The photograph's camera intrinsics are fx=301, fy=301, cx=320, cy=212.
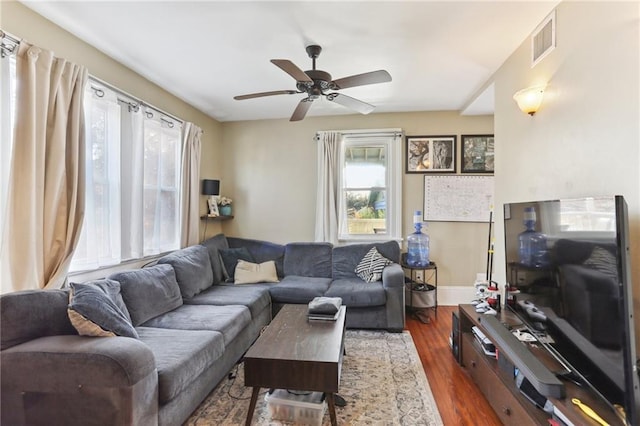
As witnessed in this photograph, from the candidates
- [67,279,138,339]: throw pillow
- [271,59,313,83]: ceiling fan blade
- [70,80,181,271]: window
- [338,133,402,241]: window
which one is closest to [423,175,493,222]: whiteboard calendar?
[338,133,402,241]: window

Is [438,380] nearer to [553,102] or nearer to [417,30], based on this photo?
[553,102]

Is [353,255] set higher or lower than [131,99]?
lower

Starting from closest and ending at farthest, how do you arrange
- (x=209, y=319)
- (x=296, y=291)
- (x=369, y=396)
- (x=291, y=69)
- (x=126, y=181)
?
(x=291, y=69)
(x=369, y=396)
(x=209, y=319)
(x=126, y=181)
(x=296, y=291)

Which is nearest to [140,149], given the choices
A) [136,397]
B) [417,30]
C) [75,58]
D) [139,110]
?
[139,110]

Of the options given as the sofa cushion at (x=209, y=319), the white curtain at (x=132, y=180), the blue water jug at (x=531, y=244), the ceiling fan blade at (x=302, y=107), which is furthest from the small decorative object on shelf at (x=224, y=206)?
the blue water jug at (x=531, y=244)

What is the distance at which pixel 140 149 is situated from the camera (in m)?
2.91

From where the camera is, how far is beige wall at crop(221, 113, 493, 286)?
13.6 ft

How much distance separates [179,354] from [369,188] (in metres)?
3.17

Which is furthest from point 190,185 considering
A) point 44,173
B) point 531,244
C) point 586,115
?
point 586,115

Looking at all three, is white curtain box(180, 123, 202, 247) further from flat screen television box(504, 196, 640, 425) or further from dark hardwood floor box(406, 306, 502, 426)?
flat screen television box(504, 196, 640, 425)

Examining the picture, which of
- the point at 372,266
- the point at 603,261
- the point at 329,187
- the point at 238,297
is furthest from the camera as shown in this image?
the point at 329,187

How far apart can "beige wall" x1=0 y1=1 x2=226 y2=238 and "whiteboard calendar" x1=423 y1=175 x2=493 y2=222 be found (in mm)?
3180

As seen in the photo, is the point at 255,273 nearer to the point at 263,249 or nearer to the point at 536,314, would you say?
the point at 263,249

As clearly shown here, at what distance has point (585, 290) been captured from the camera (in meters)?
1.29
